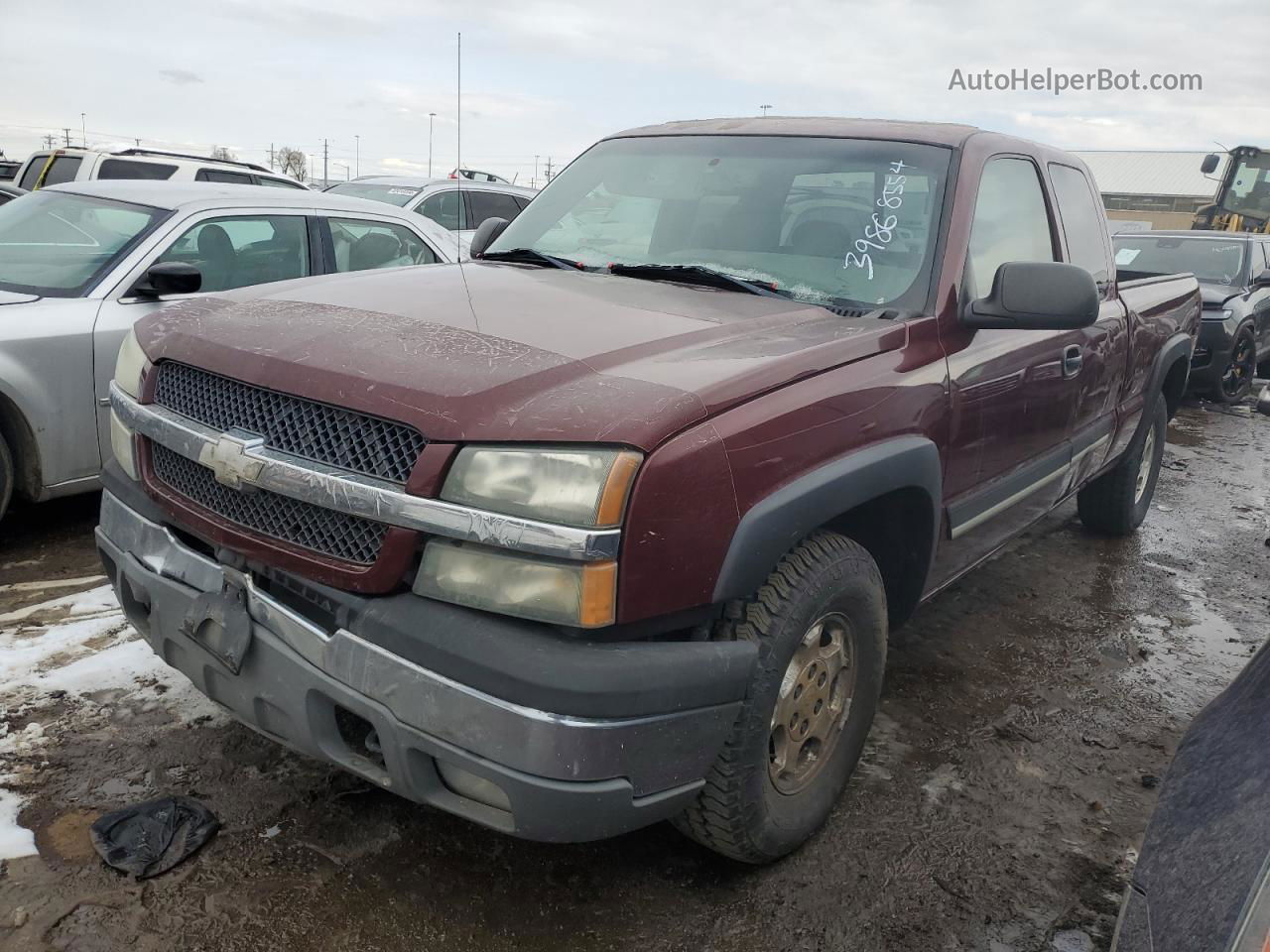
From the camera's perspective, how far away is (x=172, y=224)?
4738 mm

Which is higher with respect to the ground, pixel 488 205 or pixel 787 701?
pixel 488 205

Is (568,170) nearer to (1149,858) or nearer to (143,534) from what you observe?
(143,534)

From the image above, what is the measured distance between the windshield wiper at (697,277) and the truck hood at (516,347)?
2.7 inches

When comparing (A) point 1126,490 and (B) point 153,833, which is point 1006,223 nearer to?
(A) point 1126,490

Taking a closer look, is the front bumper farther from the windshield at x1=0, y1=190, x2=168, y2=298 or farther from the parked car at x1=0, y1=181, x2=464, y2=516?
the windshield at x1=0, y1=190, x2=168, y2=298

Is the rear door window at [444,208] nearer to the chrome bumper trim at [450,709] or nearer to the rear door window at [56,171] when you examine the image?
the rear door window at [56,171]

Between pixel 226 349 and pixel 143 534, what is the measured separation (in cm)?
51

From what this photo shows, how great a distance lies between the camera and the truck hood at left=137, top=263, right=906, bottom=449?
1872mm

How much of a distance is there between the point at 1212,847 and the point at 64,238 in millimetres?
5129

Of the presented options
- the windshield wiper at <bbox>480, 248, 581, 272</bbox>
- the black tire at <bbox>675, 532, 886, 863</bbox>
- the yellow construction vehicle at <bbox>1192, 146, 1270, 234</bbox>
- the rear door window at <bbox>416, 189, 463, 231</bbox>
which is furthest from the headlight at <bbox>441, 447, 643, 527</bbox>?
the yellow construction vehicle at <bbox>1192, 146, 1270, 234</bbox>

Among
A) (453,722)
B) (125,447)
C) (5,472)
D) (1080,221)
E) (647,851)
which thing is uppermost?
(1080,221)

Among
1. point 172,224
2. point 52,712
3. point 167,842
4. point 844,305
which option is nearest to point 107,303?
point 172,224

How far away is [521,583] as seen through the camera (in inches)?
71.6

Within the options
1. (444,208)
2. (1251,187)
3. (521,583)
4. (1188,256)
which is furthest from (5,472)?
(1251,187)
